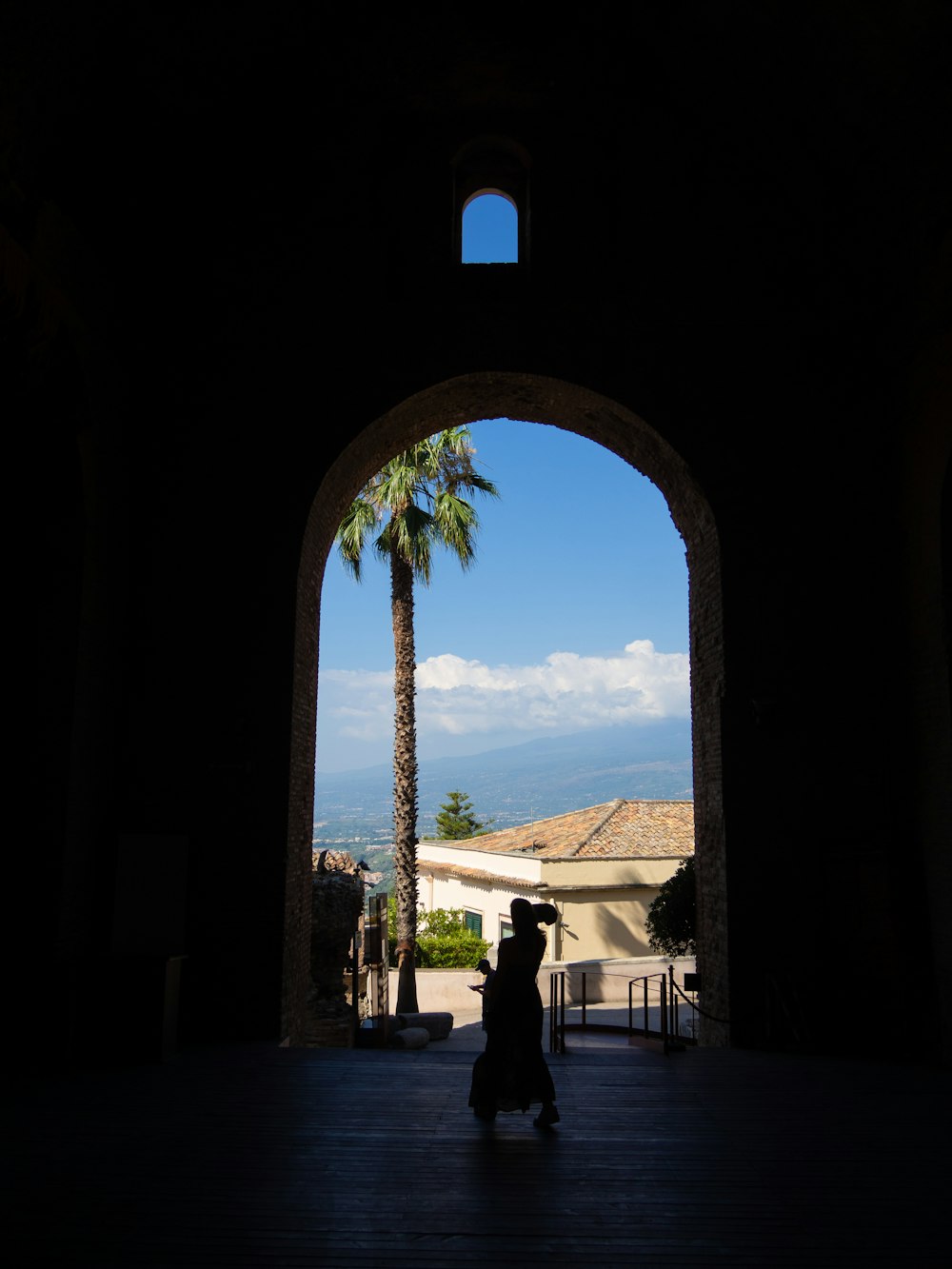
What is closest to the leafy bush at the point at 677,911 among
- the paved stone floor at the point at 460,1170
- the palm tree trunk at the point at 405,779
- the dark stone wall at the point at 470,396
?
the dark stone wall at the point at 470,396

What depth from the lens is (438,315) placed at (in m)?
10.3

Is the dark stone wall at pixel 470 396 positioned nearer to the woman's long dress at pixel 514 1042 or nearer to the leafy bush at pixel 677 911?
the leafy bush at pixel 677 911

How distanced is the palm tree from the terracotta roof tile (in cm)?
760

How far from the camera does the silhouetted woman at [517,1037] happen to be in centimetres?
611

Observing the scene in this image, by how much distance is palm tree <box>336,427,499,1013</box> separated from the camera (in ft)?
65.9

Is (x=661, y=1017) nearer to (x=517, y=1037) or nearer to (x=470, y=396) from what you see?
(x=517, y=1037)

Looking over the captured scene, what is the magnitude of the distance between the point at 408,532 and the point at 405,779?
16.5 ft

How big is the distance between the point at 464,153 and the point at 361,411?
324cm

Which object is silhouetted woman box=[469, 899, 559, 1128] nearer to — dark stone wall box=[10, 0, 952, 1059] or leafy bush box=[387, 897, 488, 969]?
dark stone wall box=[10, 0, 952, 1059]

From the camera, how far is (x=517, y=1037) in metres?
6.18

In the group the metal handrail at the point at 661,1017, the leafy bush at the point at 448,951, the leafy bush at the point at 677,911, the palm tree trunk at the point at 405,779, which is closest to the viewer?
the metal handrail at the point at 661,1017

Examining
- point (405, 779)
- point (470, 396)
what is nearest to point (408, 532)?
point (405, 779)

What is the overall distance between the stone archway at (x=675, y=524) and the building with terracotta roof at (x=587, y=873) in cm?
1579

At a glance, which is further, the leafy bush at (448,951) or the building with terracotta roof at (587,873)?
the leafy bush at (448,951)
